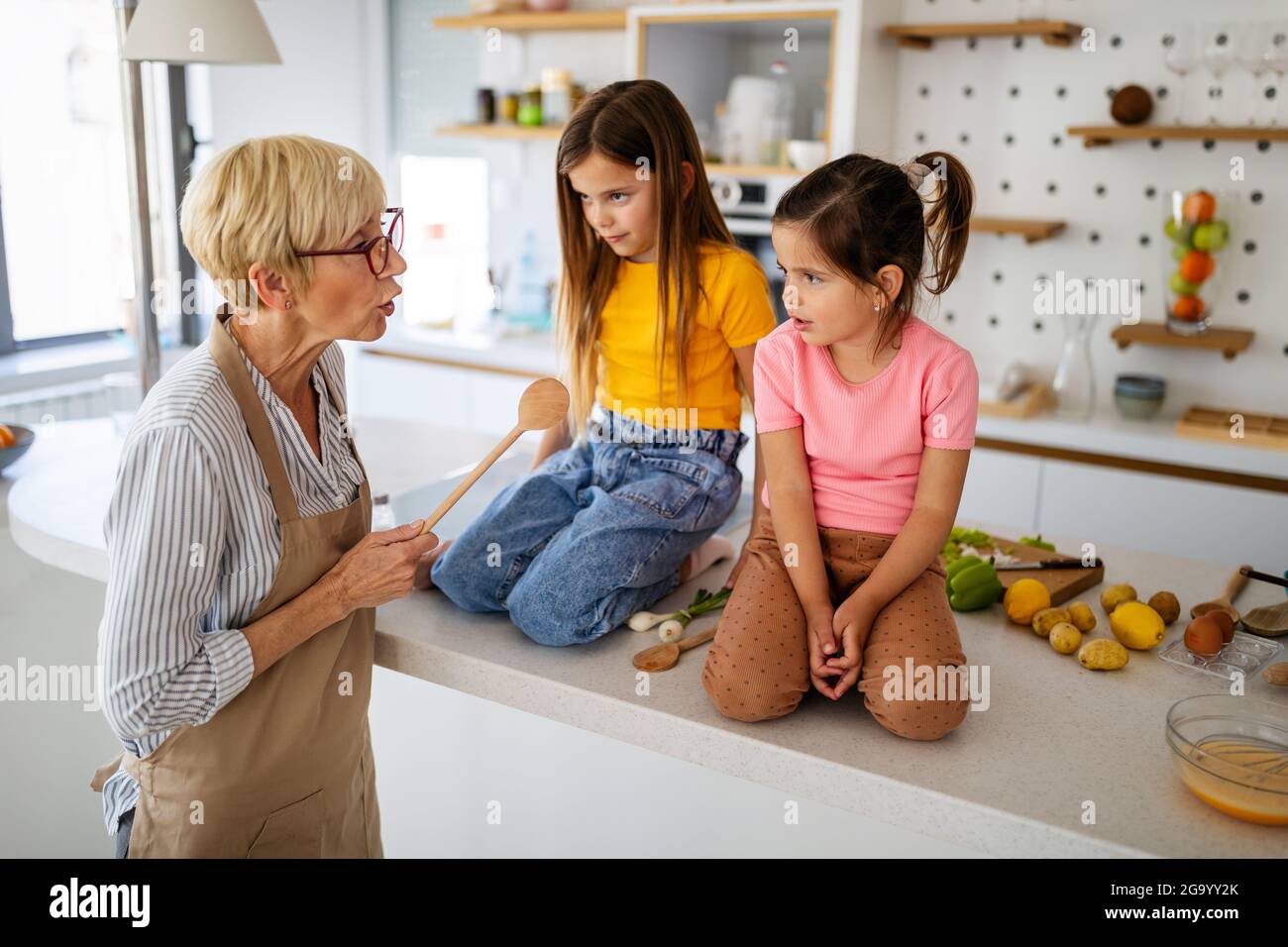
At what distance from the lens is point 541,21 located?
3.36 meters

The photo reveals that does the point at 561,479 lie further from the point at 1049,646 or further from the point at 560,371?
the point at 1049,646

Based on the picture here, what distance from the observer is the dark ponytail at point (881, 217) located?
123 cm

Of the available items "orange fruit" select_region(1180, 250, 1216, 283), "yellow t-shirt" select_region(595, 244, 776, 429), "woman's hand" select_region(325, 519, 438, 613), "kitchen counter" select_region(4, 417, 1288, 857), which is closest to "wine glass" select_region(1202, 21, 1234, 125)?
"orange fruit" select_region(1180, 250, 1216, 283)

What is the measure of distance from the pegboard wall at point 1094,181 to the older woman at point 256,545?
2.13 metres

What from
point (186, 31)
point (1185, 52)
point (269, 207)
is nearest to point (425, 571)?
point (269, 207)

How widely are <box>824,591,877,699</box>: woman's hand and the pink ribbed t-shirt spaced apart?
4.6 inches

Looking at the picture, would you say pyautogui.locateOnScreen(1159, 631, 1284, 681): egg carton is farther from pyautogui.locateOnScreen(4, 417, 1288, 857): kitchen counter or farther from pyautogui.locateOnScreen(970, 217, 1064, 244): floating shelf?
pyautogui.locateOnScreen(970, 217, 1064, 244): floating shelf

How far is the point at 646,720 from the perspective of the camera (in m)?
1.26

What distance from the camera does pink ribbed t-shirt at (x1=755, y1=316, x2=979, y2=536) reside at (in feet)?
4.25

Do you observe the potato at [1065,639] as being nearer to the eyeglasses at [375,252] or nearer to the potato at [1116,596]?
the potato at [1116,596]

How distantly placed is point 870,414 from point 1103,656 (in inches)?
16.2

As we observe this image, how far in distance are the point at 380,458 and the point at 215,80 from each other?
1.95 meters
